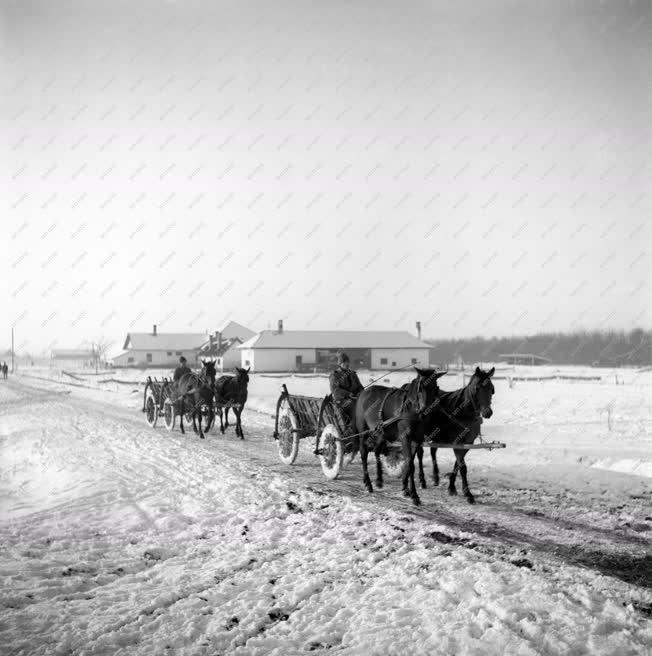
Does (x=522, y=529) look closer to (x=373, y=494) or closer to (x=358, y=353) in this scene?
(x=373, y=494)

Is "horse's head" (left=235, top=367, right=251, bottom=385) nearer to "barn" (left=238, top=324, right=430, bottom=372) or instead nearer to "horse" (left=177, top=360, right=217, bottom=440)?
"horse" (left=177, top=360, right=217, bottom=440)

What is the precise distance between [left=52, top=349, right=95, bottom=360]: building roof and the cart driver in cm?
17113

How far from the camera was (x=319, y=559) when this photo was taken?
5.30 m

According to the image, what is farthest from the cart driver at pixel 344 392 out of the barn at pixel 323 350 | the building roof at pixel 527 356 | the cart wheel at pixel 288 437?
the building roof at pixel 527 356

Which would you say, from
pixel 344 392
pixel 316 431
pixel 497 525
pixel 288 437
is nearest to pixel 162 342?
pixel 288 437

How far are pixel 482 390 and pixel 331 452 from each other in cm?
327

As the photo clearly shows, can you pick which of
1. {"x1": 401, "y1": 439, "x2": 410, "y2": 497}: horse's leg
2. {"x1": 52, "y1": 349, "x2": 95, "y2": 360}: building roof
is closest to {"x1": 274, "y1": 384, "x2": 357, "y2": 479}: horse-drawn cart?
{"x1": 401, "y1": 439, "x2": 410, "y2": 497}: horse's leg

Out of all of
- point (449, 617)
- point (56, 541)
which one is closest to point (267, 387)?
point (56, 541)

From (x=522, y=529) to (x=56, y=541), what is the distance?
18.5 feet

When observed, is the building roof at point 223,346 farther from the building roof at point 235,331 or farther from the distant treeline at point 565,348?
the distant treeline at point 565,348

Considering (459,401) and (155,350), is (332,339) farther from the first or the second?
(459,401)

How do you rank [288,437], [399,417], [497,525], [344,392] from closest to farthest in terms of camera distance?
[497,525] < [399,417] < [344,392] < [288,437]

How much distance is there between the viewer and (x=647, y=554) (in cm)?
546

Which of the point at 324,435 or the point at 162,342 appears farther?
the point at 162,342
